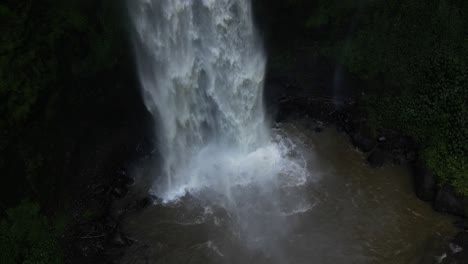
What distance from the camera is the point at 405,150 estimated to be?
1688cm

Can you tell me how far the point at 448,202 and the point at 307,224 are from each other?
4943 millimetres

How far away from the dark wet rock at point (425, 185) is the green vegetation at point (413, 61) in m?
0.25

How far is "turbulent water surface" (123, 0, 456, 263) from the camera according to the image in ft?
46.7

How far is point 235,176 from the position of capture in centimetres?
1656

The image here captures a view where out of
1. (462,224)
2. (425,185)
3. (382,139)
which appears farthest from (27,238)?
(462,224)

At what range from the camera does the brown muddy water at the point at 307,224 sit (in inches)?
550

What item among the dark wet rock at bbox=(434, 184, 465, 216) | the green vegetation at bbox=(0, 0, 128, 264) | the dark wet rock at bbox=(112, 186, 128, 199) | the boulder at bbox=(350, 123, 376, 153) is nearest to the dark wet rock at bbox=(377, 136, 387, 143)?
the boulder at bbox=(350, 123, 376, 153)

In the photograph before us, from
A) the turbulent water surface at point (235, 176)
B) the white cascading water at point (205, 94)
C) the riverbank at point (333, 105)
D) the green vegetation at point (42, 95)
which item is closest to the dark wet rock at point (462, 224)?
the turbulent water surface at point (235, 176)

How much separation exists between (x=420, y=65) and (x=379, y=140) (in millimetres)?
3255

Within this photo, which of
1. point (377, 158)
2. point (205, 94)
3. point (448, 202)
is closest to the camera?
point (448, 202)

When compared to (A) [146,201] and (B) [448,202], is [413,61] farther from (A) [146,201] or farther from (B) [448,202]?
(A) [146,201]

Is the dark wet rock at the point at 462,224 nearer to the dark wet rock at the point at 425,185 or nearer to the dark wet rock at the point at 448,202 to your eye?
the dark wet rock at the point at 448,202

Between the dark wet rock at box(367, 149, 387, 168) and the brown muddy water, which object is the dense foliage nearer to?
the brown muddy water

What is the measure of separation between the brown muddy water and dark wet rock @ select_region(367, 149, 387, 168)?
23cm
